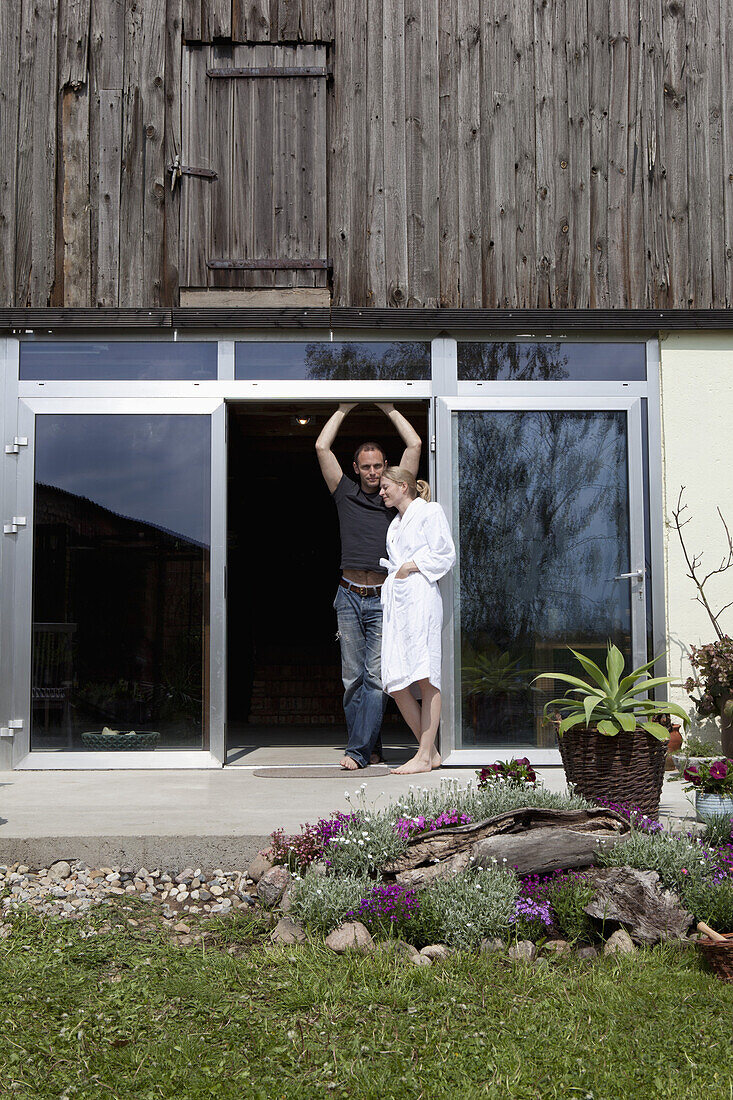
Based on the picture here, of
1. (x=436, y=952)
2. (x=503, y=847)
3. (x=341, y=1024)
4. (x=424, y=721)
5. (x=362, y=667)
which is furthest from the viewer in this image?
(x=362, y=667)

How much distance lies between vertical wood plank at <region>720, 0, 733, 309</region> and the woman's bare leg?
294 cm

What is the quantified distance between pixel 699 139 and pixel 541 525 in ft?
8.43

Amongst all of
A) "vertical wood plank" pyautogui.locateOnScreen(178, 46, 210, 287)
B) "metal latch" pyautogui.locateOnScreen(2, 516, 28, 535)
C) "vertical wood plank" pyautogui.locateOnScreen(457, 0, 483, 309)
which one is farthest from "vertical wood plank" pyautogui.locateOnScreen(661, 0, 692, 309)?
"metal latch" pyautogui.locateOnScreen(2, 516, 28, 535)

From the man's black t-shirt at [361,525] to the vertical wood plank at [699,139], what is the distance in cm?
232

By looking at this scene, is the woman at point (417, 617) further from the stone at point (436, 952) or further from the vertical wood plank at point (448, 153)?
the stone at point (436, 952)

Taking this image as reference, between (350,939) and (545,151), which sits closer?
(350,939)

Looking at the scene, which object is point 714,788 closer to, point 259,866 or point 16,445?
point 259,866

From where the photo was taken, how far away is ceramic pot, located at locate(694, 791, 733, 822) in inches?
150

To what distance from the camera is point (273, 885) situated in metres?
3.38

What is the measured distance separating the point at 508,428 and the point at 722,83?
2.51 metres

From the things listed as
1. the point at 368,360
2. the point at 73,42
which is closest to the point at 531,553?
the point at 368,360

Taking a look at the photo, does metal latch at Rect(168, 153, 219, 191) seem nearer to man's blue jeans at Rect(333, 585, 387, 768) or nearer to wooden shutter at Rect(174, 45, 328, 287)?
wooden shutter at Rect(174, 45, 328, 287)

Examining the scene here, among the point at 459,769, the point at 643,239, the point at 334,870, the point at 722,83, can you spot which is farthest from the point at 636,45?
the point at 334,870

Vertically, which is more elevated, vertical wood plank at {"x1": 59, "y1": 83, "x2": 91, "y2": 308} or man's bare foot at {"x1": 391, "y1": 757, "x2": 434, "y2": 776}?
vertical wood plank at {"x1": 59, "y1": 83, "x2": 91, "y2": 308}
